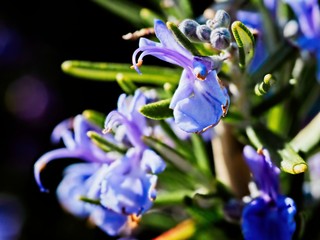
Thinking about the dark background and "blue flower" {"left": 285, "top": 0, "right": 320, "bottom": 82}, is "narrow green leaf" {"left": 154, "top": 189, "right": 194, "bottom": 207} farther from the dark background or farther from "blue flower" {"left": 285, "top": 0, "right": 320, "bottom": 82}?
the dark background

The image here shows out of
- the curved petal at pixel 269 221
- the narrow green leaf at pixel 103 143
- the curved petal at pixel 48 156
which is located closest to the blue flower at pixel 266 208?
the curved petal at pixel 269 221

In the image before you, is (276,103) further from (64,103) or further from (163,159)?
(64,103)

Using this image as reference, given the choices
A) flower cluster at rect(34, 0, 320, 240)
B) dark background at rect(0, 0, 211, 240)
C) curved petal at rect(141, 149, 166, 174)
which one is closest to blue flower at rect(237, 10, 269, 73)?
flower cluster at rect(34, 0, 320, 240)

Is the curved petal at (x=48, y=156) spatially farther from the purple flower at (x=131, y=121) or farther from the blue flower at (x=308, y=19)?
the blue flower at (x=308, y=19)

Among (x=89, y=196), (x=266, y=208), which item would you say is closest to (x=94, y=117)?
(x=89, y=196)

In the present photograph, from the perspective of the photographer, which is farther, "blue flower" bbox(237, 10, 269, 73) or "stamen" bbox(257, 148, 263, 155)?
"blue flower" bbox(237, 10, 269, 73)

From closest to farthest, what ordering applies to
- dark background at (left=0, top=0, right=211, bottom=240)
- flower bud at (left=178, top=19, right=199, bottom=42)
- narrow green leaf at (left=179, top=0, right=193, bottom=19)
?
1. flower bud at (left=178, top=19, right=199, bottom=42)
2. narrow green leaf at (left=179, top=0, right=193, bottom=19)
3. dark background at (left=0, top=0, right=211, bottom=240)

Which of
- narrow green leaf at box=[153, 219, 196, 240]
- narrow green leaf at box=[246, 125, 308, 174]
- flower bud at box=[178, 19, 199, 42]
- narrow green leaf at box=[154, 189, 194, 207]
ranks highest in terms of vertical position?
flower bud at box=[178, 19, 199, 42]
